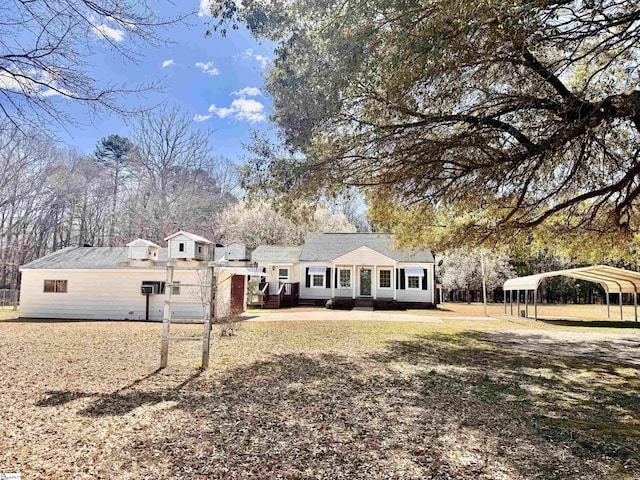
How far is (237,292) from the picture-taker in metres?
18.6

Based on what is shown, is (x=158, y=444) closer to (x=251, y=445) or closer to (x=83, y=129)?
(x=251, y=445)

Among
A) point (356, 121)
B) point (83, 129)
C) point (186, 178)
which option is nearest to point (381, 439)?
point (83, 129)

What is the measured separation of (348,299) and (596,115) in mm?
18332

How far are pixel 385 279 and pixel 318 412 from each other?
65.8 ft

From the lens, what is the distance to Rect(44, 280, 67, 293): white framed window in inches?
661

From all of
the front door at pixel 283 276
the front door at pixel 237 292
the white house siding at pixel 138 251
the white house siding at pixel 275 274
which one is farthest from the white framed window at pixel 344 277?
the white house siding at pixel 138 251

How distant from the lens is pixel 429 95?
20.3 ft

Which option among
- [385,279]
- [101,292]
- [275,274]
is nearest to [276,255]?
[275,274]

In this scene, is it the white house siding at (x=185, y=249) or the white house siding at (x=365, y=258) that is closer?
the white house siding at (x=185, y=249)

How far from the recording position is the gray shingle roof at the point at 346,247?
78.9 ft

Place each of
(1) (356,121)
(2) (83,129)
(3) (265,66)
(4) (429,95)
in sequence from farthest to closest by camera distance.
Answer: (3) (265,66)
(1) (356,121)
(4) (429,95)
(2) (83,129)

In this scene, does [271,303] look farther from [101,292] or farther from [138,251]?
[138,251]

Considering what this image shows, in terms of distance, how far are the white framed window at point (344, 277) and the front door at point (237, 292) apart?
285 inches

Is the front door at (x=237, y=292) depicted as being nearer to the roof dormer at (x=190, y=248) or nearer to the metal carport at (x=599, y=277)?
the roof dormer at (x=190, y=248)
